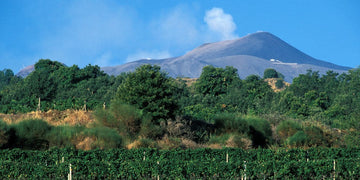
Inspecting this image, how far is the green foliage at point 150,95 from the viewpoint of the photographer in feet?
122

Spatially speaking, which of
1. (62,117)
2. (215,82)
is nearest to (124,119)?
(62,117)

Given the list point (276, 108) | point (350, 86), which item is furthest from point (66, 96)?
point (350, 86)

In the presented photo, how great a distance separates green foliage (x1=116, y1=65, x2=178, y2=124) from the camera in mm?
37309

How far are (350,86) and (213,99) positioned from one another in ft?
81.7

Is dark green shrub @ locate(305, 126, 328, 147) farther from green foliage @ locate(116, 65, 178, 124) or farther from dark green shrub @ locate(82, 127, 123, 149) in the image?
dark green shrub @ locate(82, 127, 123, 149)

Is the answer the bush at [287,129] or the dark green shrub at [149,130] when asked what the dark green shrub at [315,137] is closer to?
the bush at [287,129]

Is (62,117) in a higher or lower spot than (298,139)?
higher

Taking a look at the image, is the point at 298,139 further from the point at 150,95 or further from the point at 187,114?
the point at 187,114

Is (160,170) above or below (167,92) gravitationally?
below

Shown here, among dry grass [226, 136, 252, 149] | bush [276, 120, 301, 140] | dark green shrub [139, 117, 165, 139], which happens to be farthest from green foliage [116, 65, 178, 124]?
bush [276, 120, 301, 140]

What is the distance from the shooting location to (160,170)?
2119 centimetres

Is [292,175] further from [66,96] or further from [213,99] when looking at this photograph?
[66,96]

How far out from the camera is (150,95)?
37.8 m

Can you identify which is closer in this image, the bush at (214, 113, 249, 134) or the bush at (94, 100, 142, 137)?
the bush at (94, 100, 142, 137)
